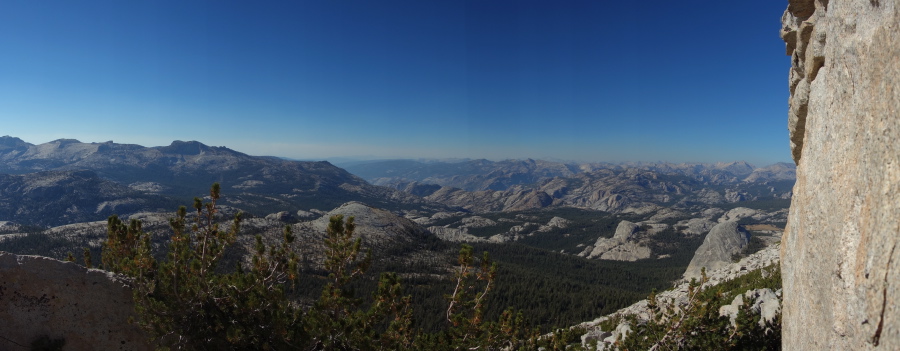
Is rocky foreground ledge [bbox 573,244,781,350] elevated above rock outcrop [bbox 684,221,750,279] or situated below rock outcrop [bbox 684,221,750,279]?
above

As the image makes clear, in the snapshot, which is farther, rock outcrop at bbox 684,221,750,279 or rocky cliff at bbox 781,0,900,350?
rock outcrop at bbox 684,221,750,279

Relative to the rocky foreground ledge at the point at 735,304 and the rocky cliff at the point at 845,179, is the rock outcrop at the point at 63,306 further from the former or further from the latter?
the rocky foreground ledge at the point at 735,304

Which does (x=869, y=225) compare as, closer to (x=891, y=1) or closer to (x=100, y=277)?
(x=891, y=1)

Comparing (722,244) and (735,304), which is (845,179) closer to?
(735,304)

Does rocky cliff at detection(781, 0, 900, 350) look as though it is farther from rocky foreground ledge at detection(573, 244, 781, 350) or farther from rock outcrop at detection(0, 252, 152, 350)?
rock outcrop at detection(0, 252, 152, 350)

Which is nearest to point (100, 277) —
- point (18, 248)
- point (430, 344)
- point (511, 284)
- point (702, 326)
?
point (430, 344)

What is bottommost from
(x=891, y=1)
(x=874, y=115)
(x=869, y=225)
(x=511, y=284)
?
(x=511, y=284)

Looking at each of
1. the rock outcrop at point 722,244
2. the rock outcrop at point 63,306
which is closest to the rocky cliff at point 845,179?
the rock outcrop at point 63,306

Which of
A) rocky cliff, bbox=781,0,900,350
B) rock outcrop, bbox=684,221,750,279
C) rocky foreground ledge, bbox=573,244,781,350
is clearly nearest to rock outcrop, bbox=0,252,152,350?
rocky cliff, bbox=781,0,900,350
